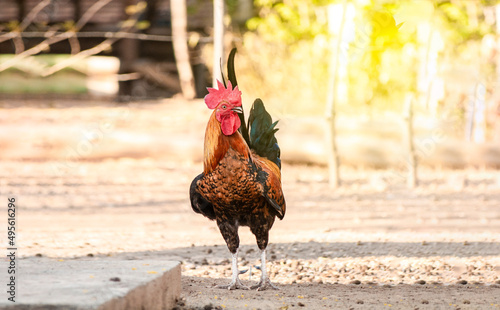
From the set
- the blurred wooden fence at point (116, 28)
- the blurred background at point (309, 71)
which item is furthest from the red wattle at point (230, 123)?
the blurred wooden fence at point (116, 28)

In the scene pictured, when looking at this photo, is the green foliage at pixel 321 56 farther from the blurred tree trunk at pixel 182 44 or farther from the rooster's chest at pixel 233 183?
the rooster's chest at pixel 233 183

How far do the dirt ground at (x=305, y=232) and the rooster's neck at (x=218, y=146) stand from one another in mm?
854

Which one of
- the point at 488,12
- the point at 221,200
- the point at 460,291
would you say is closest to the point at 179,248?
the point at 221,200

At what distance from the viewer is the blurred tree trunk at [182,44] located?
16.9 meters

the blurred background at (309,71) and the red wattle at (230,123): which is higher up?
the blurred background at (309,71)

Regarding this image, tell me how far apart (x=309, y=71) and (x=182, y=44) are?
3754 mm

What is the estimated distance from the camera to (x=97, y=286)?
3375 millimetres

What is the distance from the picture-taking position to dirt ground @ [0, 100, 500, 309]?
486 centimetres

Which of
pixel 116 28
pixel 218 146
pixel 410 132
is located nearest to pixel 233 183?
pixel 218 146

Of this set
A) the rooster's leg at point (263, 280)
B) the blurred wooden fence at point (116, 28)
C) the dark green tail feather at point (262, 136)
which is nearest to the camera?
the rooster's leg at point (263, 280)

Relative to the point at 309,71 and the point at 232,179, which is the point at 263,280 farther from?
the point at 309,71

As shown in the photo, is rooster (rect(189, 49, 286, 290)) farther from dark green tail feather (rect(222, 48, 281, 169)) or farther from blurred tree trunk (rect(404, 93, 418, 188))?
blurred tree trunk (rect(404, 93, 418, 188))

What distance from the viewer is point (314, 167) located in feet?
38.8

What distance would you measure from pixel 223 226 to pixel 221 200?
326 millimetres
